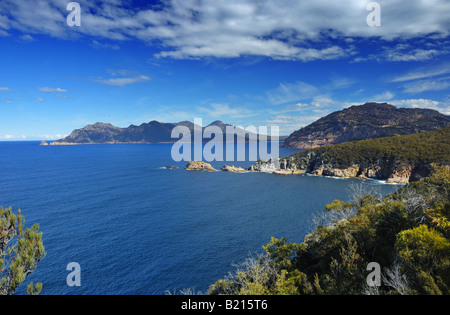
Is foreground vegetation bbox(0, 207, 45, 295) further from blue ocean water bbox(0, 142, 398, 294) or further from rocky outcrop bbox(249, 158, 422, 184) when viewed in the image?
rocky outcrop bbox(249, 158, 422, 184)

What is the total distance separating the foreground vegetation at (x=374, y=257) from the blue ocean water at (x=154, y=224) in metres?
11.0

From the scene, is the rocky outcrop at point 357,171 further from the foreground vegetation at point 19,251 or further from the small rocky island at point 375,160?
the foreground vegetation at point 19,251

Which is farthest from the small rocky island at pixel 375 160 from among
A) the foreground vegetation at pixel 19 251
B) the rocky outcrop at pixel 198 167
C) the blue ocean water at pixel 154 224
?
the foreground vegetation at pixel 19 251

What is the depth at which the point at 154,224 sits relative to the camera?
50.7 meters

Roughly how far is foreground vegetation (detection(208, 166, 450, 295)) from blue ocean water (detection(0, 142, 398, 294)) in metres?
11.0

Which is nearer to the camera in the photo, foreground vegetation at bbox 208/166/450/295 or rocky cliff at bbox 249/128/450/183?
foreground vegetation at bbox 208/166/450/295

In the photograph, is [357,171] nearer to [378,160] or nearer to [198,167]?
[378,160]

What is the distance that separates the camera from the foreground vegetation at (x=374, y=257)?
1566cm

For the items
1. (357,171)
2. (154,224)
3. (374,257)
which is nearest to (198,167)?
(357,171)

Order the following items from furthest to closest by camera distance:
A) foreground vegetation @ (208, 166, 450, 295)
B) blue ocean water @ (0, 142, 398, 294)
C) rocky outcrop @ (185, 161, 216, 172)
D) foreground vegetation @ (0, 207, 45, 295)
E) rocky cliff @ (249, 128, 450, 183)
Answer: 1. rocky outcrop @ (185, 161, 216, 172)
2. rocky cliff @ (249, 128, 450, 183)
3. blue ocean water @ (0, 142, 398, 294)
4. foreground vegetation @ (0, 207, 45, 295)
5. foreground vegetation @ (208, 166, 450, 295)

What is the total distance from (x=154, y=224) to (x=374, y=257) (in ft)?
134

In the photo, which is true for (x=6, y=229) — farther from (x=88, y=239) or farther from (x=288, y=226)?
(x=288, y=226)

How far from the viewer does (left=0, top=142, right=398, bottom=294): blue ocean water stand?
32.8 metres

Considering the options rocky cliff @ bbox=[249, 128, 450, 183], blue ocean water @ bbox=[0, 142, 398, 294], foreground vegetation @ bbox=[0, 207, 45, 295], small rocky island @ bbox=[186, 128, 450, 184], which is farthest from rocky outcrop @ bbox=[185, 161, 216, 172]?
foreground vegetation @ bbox=[0, 207, 45, 295]
